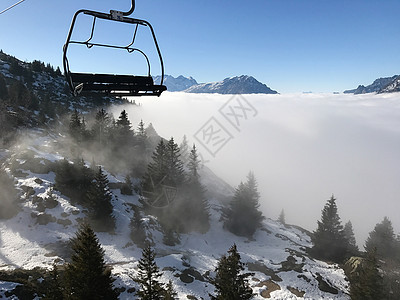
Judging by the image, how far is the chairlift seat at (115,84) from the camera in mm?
6945

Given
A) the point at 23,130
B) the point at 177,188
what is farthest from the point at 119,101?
the point at 177,188

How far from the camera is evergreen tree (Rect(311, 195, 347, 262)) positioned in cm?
3881

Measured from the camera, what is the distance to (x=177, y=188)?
1881 inches

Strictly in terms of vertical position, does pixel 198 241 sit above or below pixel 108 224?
below

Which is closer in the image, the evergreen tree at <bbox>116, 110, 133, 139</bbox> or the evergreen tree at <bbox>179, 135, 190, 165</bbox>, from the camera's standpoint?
the evergreen tree at <bbox>116, 110, 133, 139</bbox>

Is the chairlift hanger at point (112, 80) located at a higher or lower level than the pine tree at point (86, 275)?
higher

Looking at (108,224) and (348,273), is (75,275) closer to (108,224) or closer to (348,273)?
(108,224)

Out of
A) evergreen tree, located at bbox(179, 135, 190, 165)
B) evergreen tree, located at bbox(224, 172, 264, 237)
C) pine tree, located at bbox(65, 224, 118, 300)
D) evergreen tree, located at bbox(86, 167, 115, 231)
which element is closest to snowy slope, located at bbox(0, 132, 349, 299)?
evergreen tree, located at bbox(86, 167, 115, 231)

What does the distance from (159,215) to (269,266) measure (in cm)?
2101

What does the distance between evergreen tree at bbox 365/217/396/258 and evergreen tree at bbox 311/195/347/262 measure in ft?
34.4

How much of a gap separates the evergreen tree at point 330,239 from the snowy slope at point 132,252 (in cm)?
404

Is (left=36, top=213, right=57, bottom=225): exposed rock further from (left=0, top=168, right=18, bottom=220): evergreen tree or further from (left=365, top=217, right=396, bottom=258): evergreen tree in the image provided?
(left=365, top=217, right=396, bottom=258): evergreen tree

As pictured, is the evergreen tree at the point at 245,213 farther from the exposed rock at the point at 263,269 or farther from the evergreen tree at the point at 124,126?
the evergreen tree at the point at 124,126

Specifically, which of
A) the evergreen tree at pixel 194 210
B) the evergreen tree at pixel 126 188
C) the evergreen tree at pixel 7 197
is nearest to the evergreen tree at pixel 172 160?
the evergreen tree at pixel 194 210
